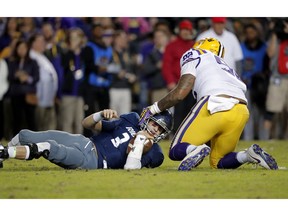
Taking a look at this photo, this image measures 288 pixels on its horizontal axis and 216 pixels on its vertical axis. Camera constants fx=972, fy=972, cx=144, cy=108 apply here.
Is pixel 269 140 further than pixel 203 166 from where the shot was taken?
Yes

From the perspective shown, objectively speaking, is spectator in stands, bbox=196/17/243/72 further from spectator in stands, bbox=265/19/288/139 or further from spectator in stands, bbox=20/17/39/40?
spectator in stands, bbox=20/17/39/40

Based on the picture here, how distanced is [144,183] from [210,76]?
1.86 meters

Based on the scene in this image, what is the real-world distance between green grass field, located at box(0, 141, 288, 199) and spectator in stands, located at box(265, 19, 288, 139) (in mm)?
6718

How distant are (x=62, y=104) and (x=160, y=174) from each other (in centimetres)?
835

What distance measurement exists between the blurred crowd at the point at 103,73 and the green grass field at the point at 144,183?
6821 millimetres

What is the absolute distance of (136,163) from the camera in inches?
432

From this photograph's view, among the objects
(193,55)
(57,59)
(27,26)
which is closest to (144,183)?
(193,55)

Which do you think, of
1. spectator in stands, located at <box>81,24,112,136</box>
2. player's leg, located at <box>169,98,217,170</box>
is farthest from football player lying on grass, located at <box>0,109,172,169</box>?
spectator in stands, located at <box>81,24,112,136</box>

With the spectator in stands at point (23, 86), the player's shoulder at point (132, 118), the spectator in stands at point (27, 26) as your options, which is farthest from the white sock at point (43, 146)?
the spectator in stands at point (27, 26)

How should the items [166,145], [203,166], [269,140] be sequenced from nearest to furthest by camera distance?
[203,166] < [166,145] < [269,140]

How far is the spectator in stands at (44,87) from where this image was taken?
18795 millimetres

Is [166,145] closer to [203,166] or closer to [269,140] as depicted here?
[269,140]

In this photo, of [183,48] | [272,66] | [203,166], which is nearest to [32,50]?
[183,48]

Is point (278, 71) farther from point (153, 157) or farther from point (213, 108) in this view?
point (153, 157)
